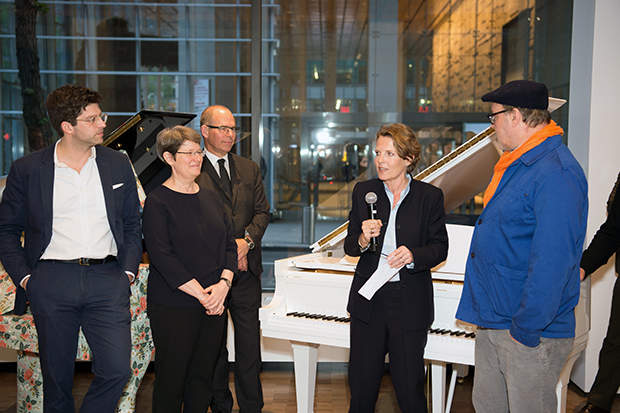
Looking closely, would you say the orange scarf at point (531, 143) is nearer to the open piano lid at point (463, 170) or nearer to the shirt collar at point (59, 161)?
Result: the open piano lid at point (463, 170)

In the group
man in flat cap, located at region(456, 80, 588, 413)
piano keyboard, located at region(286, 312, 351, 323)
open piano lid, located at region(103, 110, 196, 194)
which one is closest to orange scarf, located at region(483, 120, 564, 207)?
man in flat cap, located at region(456, 80, 588, 413)

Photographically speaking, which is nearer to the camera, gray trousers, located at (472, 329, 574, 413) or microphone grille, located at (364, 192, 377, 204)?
gray trousers, located at (472, 329, 574, 413)

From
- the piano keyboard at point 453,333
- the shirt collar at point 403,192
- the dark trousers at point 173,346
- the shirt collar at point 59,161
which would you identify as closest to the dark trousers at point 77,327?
the dark trousers at point 173,346

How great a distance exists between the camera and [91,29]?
5.27 metres

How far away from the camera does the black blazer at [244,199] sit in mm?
2799

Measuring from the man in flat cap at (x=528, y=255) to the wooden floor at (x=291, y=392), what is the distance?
1.65 meters

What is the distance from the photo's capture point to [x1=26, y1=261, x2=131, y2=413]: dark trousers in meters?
2.12

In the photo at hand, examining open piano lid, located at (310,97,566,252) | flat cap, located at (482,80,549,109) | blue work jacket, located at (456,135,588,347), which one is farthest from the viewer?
open piano lid, located at (310,97,566,252)

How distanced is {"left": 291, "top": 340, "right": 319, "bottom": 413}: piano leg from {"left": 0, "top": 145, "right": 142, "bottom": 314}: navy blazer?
1.07 metres

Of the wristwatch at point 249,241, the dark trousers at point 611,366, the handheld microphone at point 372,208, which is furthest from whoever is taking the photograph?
the dark trousers at point 611,366

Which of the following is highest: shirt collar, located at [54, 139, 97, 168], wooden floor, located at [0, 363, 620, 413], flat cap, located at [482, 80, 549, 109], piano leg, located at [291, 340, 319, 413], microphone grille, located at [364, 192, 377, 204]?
flat cap, located at [482, 80, 549, 109]

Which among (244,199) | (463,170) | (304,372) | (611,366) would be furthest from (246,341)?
(611,366)

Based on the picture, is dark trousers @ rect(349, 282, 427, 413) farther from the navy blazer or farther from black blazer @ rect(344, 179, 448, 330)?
the navy blazer

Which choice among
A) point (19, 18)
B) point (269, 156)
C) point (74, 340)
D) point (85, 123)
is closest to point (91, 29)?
point (19, 18)
